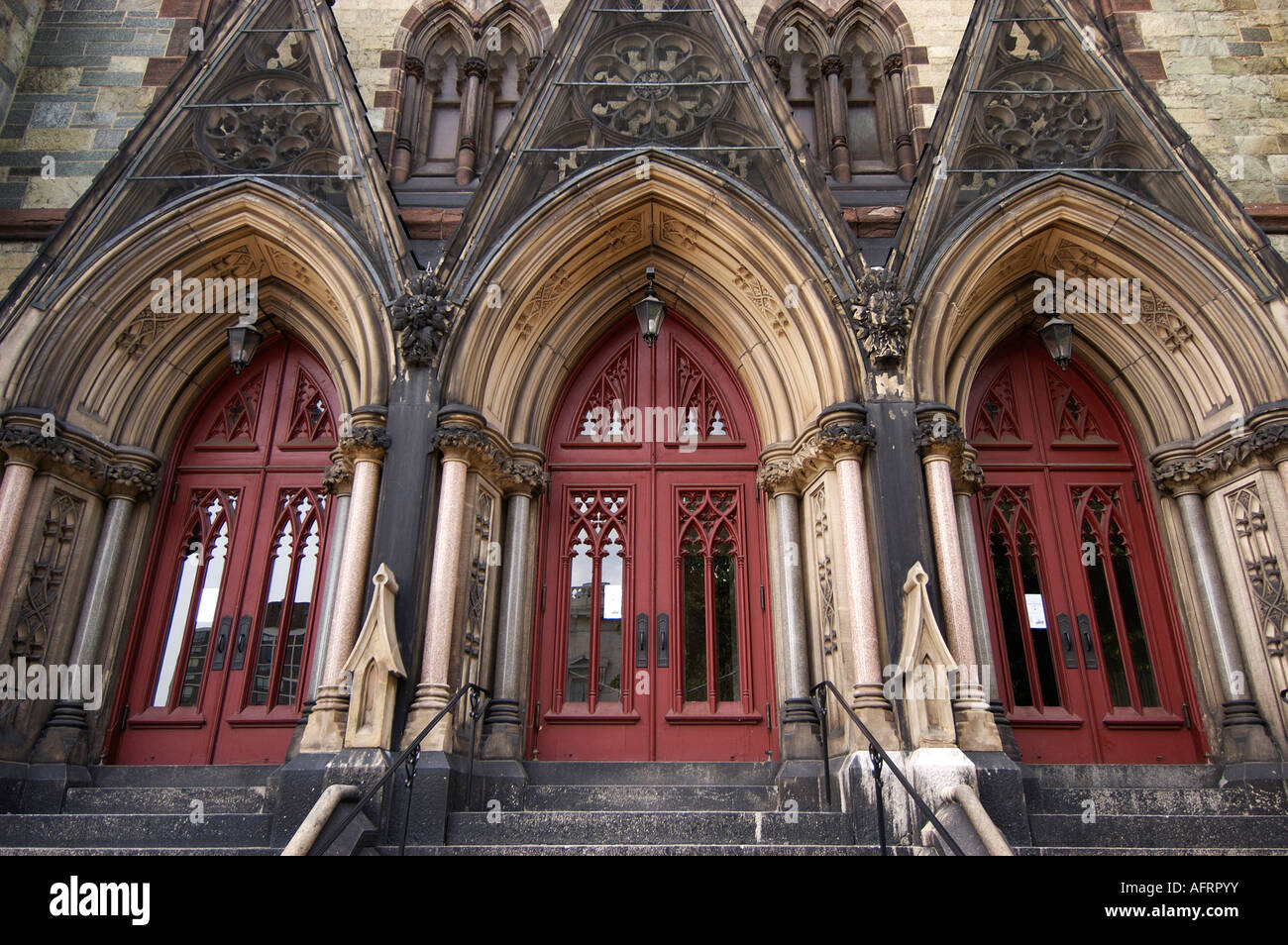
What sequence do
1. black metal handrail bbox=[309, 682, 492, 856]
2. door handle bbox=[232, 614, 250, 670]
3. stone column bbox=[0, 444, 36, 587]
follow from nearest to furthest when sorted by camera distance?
black metal handrail bbox=[309, 682, 492, 856]
stone column bbox=[0, 444, 36, 587]
door handle bbox=[232, 614, 250, 670]

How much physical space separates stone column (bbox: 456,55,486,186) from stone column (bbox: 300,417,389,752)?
3863 millimetres

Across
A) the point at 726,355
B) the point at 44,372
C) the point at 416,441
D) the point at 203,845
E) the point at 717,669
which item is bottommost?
the point at 203,845

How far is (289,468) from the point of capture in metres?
9.30

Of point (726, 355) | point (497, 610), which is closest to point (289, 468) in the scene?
point (497, 610)

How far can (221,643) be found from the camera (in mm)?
8648

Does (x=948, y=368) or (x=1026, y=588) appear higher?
(x=948, y=368)

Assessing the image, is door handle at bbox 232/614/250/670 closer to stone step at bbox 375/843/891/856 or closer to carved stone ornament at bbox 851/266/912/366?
stone step at bbox 375/843/891/856

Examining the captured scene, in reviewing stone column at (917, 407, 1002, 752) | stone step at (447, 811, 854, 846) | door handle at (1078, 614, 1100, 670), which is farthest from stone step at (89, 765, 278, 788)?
door handle at (1078, 614, 1100, 670)

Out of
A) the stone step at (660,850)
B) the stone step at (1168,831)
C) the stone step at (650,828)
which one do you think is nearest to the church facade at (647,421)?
the stone step at (650,828)

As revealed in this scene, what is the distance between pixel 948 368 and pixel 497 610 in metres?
4.88

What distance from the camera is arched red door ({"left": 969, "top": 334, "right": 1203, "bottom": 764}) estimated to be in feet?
27.0

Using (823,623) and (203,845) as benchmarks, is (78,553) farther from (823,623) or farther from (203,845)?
(823,623)

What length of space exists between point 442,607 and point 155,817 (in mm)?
2494

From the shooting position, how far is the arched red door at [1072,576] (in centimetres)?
822
